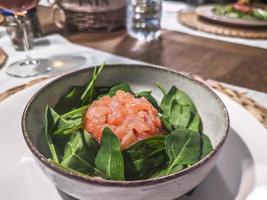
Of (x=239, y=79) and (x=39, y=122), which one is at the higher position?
(x=39, y=122)

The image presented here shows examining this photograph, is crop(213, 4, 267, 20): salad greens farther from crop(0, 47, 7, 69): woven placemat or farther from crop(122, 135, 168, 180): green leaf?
crop(122, 135, 168, 180): green leaf

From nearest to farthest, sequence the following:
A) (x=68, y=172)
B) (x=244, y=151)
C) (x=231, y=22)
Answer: (x=68, y=172) → (x=244, y=151) → (x=231, y=22)

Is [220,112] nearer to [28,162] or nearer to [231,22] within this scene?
[28,162]

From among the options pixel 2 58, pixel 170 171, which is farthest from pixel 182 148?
pixel 2 58

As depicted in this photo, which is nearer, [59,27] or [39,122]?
[39,122]

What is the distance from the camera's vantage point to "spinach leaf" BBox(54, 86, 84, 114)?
0.54 metres

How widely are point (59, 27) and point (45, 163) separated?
0.92m

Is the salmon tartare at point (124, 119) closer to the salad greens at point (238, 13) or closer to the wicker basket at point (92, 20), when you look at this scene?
the wicker basket at point (92, 20)

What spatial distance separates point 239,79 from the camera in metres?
0.83

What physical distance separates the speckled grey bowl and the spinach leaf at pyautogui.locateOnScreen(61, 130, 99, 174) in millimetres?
31

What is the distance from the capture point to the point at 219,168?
0.46 m

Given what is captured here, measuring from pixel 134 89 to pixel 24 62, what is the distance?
44cm

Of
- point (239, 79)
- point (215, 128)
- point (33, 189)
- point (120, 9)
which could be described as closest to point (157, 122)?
point (215, 128)

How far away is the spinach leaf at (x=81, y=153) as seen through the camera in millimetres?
409
